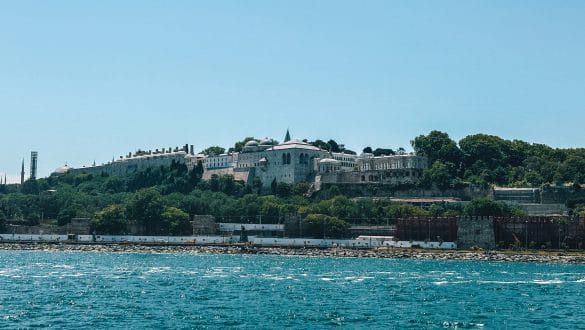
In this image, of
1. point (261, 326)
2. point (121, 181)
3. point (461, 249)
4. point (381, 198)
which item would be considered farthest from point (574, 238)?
point (121, 181)

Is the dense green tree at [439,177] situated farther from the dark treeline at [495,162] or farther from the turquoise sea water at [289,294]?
the turquoise sea water at [289,294]

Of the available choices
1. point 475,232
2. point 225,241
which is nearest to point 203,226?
point 225,241

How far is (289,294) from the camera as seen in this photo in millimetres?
58156

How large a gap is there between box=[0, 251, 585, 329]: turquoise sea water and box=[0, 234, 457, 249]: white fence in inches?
681

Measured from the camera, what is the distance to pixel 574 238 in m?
102

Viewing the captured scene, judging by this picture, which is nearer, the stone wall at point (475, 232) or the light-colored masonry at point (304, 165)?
the stone wall at point (475, 232)

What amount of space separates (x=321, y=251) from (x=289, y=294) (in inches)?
1861

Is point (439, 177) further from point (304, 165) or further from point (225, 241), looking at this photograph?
point (225, 241)

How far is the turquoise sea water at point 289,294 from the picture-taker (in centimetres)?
4559

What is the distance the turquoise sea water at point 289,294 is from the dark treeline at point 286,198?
37322 mm

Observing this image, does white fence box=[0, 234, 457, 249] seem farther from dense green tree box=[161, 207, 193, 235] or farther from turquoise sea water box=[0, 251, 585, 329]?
turquoise sea water box=[0, 251, 585, 329]

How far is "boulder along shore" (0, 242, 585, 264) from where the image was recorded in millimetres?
94062

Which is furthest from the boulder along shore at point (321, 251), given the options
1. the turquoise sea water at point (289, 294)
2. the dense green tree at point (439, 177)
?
the dense green tree at point (439, 177)

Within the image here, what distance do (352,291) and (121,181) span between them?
13282cm
